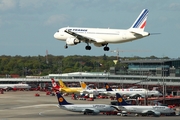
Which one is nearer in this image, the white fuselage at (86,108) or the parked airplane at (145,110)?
the parked airplane at (145,110)

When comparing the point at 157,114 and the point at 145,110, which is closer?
the point at 157,114

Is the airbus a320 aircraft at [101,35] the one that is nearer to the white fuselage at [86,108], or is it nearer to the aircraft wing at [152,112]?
the white fuselage at [86,108]

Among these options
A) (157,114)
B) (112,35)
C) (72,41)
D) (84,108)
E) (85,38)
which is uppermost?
(112,35)

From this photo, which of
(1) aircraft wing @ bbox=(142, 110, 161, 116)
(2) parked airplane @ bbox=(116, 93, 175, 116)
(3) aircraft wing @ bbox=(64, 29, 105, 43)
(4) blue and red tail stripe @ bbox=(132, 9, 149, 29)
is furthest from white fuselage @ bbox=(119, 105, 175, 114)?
(3) aircraft wing @ bbox=(64, 29, 105, 43)

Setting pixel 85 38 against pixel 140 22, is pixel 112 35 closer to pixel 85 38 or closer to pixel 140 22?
pixel 85 38

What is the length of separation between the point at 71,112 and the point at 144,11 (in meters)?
33.4

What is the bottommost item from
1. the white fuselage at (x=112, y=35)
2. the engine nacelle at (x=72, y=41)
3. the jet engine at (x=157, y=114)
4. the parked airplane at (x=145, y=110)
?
the jet engine at (x=157, y=114)

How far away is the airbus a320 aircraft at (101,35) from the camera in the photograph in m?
105

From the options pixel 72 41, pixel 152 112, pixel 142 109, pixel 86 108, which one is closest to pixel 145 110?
pixel 142 109

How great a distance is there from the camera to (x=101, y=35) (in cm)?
10656

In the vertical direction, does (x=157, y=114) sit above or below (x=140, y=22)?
below

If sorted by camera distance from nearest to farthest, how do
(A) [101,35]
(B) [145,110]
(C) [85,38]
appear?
(A) [101,35], (C) [85,38], (B) [145,110]

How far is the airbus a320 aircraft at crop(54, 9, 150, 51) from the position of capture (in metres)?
105

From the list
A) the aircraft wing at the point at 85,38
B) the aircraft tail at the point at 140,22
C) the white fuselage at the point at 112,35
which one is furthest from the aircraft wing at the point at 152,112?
the aircraft wing at the point at 85,38
